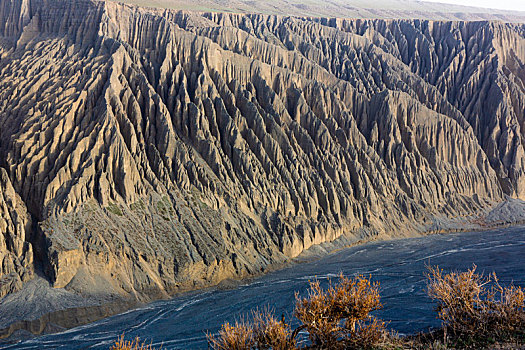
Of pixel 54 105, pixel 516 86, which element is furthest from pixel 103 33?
pixel 516 86

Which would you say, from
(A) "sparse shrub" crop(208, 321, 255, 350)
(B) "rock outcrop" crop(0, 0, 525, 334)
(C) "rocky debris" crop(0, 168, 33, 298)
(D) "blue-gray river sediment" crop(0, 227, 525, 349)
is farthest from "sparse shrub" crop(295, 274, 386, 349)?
(C) "rocky debris" crop(0, 168, 33, 298)

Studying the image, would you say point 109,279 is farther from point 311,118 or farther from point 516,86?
point 516,86

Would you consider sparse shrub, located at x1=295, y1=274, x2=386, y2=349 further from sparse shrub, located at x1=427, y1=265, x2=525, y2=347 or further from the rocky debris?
the rocky debris

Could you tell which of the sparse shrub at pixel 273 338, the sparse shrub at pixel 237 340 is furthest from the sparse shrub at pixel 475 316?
the sparse shrub at pixel 237 340

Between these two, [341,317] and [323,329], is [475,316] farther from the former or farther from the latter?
[323,329]

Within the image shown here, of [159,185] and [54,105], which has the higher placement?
[54,105]
